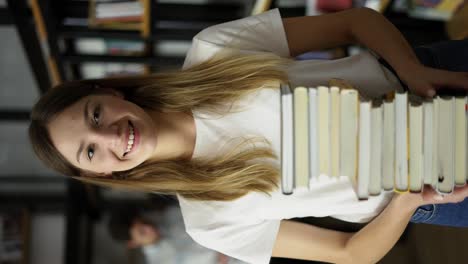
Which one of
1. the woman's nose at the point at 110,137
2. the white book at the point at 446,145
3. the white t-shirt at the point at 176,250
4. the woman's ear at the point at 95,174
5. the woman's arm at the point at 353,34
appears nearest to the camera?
the white book at the point at 446,145

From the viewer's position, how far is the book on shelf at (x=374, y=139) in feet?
2.48

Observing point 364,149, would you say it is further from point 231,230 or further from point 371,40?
point 231,230

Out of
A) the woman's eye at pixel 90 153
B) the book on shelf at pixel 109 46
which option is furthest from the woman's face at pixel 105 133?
the book on shelf at pixel 109 46

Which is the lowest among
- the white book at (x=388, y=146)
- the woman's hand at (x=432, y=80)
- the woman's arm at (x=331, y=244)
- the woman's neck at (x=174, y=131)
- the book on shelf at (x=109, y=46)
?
the woman's arm at (x=331, y=244)

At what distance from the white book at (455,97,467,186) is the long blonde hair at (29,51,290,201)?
351 mm

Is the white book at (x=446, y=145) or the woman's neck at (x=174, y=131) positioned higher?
the white book at (x=446, y=145)

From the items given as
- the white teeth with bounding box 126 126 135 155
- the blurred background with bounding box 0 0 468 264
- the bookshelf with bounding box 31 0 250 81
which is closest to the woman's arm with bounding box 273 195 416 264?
the white teeth with bounding box 126 126 135 155

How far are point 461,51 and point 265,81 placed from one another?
16.5 inches

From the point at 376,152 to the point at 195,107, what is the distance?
1.54ft

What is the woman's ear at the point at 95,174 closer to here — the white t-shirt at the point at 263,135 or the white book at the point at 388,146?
the white t-shirt at the point at 263,135

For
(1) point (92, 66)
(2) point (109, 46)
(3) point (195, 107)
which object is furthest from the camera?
(1) point (92, 66)

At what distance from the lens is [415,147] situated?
0.77m

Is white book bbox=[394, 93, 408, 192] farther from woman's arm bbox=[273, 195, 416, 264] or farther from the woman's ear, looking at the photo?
the woman's ear

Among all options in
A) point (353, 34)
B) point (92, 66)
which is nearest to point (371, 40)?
point (353, 34)
